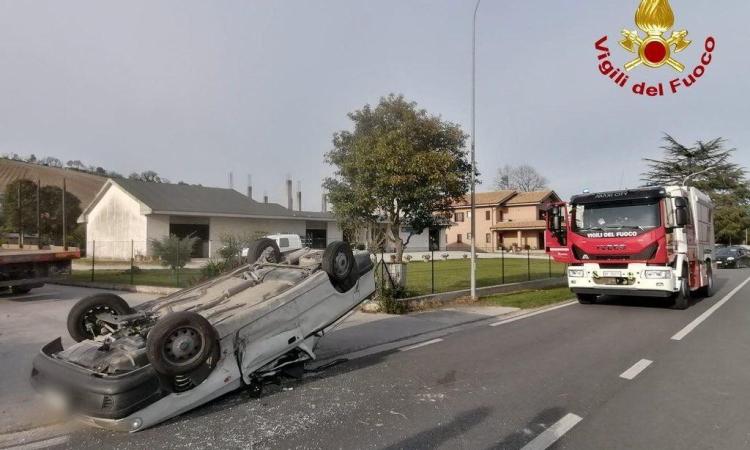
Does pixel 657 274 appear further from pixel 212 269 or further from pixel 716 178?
pixel 716 178

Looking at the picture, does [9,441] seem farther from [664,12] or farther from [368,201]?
[664,12]

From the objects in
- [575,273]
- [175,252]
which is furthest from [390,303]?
[175,252]

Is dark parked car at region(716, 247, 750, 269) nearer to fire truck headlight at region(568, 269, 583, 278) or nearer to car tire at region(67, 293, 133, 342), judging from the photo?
fire truck headlight at region(568, 269, 583, 278)

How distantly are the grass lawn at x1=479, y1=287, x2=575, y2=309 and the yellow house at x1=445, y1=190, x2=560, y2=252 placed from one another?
36.5 metres

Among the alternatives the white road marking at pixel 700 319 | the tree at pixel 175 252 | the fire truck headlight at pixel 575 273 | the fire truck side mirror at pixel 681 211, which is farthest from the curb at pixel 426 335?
the tree at pixel 175 252

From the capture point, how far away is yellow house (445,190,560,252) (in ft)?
175

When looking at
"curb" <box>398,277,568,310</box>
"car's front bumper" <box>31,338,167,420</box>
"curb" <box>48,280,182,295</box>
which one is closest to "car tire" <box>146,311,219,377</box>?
"car's front bumper" <box>31,338,167,420</box>

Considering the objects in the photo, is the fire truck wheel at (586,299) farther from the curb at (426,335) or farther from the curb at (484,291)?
the curb at (484,291)

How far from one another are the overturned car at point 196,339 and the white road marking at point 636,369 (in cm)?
340

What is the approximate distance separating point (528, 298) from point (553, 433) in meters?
10.8

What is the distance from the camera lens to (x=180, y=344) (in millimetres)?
4434

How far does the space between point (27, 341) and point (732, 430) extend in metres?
9.78

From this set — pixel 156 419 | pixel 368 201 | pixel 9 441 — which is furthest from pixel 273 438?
pixel 368 201

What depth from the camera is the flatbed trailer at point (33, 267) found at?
41.4 ft
